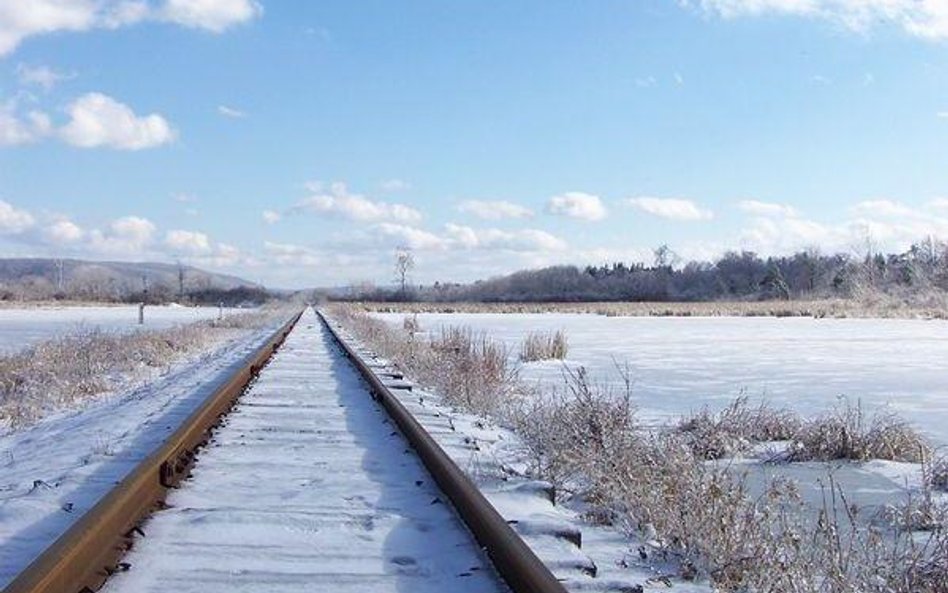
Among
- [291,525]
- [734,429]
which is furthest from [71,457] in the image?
[734,429]

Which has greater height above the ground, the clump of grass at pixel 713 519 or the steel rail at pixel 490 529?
the steel rail at pixel 490 529

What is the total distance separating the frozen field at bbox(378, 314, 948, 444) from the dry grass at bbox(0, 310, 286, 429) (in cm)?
785

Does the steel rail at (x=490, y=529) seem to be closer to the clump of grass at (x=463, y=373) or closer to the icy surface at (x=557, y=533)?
the icy surface at (x=557, y=533)

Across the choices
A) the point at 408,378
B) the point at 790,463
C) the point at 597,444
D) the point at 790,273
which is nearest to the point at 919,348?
the point at 408,378

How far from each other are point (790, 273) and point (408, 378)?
144163 mm

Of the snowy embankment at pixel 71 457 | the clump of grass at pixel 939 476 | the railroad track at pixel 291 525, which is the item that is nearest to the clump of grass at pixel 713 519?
the clump of grass at pixel 939 476

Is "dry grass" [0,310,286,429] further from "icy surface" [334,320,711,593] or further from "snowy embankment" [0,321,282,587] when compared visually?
"icy surface" [334,320,711,593]

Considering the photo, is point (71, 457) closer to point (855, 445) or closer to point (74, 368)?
point (855, 445)

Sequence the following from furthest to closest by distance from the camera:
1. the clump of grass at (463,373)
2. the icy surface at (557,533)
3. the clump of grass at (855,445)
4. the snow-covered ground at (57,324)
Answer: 1. the snow-covered ground at (57,324)
2. the clump of grass at (463,373)
3. the clump of grass at (855,445)
4. the icy surface at (557,533)

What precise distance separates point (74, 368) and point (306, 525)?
45.8 ft

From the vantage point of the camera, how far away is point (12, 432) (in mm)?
10734

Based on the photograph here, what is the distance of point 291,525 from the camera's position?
190 inches

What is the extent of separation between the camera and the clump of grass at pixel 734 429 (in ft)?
32.0

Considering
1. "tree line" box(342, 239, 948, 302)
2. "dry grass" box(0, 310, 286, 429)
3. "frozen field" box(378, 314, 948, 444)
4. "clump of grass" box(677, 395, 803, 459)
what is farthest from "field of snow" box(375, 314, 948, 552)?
"tree line" box(342, 239, 948, 302)
